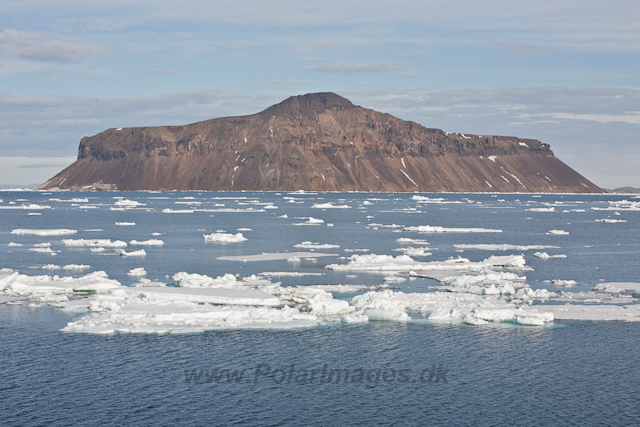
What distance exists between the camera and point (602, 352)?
21.8 meters

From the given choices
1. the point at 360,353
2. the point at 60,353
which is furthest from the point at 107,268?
the point at 360,353

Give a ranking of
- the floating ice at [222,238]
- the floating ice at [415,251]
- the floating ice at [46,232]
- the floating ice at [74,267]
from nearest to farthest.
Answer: the floating ice at [74,267] < the floating ice at [415,251] < the floating ice at [222,238] < the floating ice at [46,232]

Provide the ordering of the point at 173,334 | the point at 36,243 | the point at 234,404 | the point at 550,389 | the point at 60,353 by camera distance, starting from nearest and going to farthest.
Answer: the point at 234,404
the point at 550,389
the point at 60,353
the point at 173,334
the point at 36,243

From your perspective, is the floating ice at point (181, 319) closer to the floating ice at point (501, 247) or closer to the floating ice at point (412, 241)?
the floating ice at point (501, 247)

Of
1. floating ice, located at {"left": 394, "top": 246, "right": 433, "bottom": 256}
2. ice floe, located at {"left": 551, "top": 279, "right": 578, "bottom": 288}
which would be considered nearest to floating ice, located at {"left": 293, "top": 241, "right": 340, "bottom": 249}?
floating ice, located at {"left": 394, "top": 246, "right": 433, "bottom": 256}

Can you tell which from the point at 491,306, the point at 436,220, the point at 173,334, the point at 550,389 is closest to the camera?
the point at 550,389

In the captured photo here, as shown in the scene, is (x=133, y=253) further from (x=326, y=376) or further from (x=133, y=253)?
(x=326, y=376)

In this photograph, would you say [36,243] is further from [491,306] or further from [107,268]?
[491,306]

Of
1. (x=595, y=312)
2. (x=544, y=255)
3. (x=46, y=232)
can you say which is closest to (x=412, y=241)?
(x=544, y=255)

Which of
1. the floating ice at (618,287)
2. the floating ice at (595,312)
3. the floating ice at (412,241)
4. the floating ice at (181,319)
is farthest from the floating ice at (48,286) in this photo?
the floating ice at (412,241)

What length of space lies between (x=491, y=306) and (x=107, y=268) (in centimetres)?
2319

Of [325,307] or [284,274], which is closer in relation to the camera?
[325,307]

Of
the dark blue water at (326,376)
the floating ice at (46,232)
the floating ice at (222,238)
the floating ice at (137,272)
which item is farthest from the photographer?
the floating ice at (46,232)

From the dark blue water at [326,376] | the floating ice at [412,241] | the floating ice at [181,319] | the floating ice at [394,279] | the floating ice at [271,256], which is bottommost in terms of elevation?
the dark blue water at [326,376]
